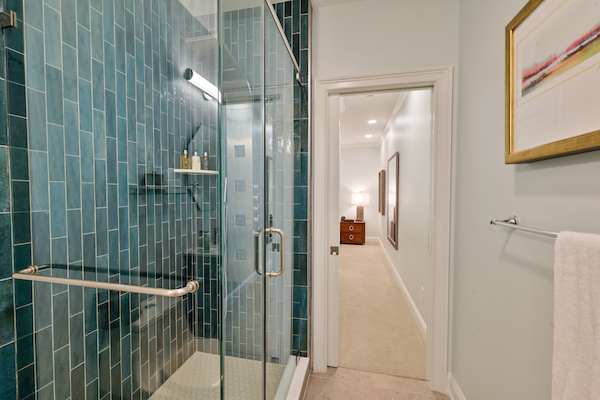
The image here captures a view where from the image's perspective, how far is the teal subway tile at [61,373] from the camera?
81 centimetres

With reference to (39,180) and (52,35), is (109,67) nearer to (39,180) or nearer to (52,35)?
(52,35)

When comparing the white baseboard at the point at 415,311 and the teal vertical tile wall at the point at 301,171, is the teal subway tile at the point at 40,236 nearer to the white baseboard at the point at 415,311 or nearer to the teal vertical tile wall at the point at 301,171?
the teal vertical tile wall at the point at 301,171

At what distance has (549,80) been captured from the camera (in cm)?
84

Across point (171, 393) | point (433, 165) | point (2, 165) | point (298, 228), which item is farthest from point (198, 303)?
→ point (433, 165)

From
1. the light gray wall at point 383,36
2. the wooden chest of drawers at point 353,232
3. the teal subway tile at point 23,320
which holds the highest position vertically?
the light gray wall at point 383,36

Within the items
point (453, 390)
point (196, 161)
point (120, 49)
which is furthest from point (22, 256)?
point (453, 390)

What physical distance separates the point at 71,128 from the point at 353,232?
632 cm

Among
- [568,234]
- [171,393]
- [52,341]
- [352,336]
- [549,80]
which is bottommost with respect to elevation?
[352,336]

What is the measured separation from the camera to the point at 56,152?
0.80 meters

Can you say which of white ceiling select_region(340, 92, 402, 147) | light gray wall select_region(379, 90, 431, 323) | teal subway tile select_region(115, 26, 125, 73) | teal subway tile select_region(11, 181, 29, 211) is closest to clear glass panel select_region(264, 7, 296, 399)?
teal subway tile select_region(115, 26, 125, 73)

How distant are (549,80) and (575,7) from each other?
20cm

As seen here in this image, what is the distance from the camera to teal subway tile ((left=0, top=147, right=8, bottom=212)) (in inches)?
31.6

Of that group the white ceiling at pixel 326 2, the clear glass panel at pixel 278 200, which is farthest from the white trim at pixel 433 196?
the white ceiling at pixel 326 2

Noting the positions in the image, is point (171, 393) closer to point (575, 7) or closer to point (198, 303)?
point (198, 303)
